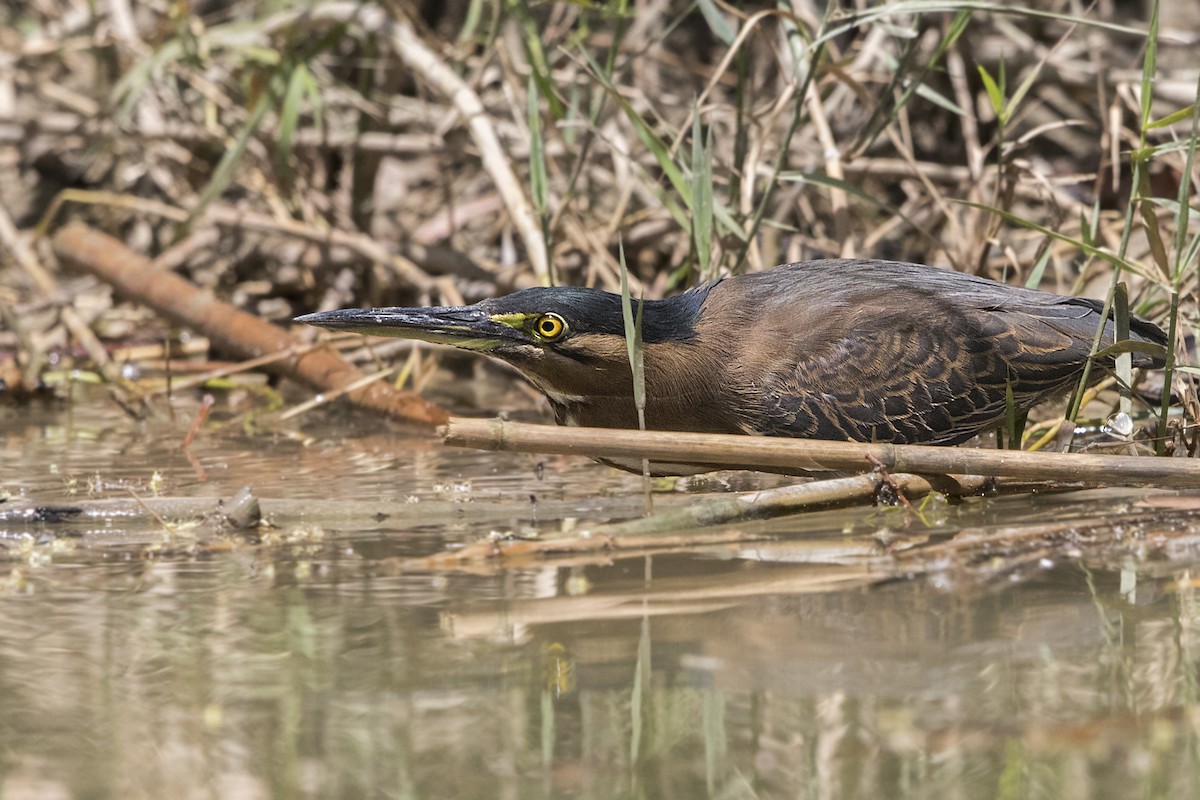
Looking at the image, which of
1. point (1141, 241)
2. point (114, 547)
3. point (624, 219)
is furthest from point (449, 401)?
point (1141, 241)

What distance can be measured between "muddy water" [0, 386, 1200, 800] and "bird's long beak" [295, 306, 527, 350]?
0.55 metres

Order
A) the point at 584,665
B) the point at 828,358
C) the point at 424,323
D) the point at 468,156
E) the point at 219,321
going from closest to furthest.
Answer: the point at 584,665, the point at 424,323, the point at 828,358, the point at 219,321, the point at 468,156

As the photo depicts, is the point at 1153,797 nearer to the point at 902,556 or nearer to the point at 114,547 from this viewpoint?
the point at 902,556

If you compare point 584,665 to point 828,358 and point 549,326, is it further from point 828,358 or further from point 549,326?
point 828,358

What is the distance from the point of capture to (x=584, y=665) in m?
2.55

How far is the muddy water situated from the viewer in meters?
2.10

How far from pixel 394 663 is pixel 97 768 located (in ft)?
1.94

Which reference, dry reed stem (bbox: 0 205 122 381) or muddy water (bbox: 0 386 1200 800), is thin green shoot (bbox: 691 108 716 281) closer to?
muddy water (bbox: 0 386 1200 800)

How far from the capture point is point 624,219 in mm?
6477

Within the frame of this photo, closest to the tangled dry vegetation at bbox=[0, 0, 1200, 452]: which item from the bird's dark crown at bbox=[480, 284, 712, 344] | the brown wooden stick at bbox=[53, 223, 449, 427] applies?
the brown wooden stick at bbox=[53, 223, 449, 427]

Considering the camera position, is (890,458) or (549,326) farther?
(549,326)

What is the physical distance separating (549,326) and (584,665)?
5.42 ft

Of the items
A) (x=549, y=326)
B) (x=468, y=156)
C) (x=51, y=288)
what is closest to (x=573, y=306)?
(x=549, y=326)

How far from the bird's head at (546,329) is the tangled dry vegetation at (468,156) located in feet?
3.30
